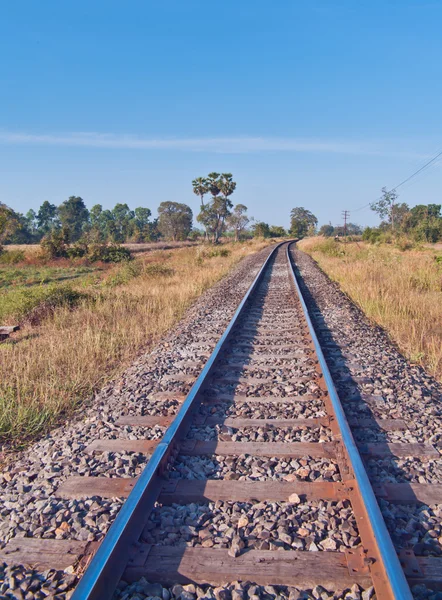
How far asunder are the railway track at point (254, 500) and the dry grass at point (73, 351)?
101 cm

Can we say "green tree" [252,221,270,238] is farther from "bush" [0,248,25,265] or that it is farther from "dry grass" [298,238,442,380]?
"dry grass" [298,238,442,380]

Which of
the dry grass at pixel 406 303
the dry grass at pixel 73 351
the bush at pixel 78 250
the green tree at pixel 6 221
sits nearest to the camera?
the dry grass at pixel 73 351

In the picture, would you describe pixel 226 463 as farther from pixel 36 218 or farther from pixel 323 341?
pixel 36 218

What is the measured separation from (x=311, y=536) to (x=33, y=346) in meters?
5.50

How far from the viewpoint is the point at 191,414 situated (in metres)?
4.25

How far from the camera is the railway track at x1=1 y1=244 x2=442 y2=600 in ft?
7.73

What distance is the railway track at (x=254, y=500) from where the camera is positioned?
7.73ft

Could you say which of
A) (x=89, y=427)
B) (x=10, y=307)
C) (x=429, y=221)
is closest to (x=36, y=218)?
(x=429, y=221)

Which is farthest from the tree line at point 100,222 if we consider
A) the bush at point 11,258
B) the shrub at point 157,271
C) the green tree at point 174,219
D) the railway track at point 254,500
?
the railway track at point 254,500

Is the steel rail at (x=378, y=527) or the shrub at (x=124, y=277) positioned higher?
the shrub at (x=124, y=277)

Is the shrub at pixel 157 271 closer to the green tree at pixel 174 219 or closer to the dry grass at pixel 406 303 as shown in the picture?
the dry grass at pixel 406 303

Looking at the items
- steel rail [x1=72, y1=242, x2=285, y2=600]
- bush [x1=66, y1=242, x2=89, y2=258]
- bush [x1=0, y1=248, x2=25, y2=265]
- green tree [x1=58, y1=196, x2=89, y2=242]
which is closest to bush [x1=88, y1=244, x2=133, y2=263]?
bush [x1=66, y1=242, x2=89, y2=258]

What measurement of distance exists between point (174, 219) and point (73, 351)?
293 ft

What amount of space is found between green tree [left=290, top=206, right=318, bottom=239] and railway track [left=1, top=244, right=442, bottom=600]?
10564 centimetres
